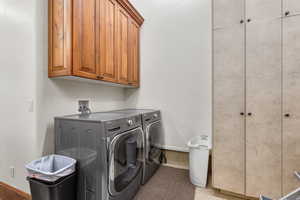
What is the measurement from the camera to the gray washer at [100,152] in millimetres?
1176

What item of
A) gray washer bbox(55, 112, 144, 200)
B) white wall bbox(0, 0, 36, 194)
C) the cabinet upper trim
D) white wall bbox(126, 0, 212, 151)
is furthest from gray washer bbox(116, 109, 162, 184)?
the cabinet upper trim

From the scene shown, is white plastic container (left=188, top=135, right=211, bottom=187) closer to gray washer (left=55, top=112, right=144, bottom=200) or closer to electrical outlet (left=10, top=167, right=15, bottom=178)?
gray washer (left=55, top=112, right=144, bottom=200)

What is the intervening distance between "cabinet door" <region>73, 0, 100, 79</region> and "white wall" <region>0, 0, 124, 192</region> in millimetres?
377

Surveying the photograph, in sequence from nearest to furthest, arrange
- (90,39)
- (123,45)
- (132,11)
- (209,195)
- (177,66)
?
(90,39) < (209,195) < (123,45) < (132,11) < (177,66)

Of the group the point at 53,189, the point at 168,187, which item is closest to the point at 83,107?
the point at 53,189

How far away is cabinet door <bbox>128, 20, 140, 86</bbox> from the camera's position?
2.37 metres

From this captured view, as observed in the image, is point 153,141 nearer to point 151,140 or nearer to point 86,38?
point 151,140

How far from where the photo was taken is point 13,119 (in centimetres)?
160

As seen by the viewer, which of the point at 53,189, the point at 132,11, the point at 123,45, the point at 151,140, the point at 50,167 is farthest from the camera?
the point at 132,11

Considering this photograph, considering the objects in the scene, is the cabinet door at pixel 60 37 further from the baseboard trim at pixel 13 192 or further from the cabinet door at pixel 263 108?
the cabinet door at pixel 263 108

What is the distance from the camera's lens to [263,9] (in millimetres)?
1456

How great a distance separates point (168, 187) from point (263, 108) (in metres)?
1.48

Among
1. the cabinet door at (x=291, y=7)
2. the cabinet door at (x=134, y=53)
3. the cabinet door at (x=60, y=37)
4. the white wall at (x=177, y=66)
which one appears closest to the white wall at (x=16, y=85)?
the cabinet door at (x=60, y=37)

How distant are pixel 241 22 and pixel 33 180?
2534 millimetres
